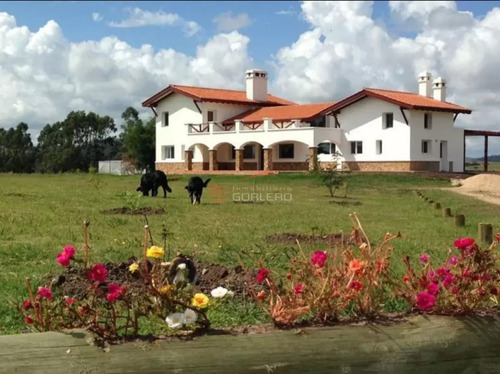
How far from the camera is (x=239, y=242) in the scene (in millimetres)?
Result: 10711

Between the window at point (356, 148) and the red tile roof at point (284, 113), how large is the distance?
301 cm

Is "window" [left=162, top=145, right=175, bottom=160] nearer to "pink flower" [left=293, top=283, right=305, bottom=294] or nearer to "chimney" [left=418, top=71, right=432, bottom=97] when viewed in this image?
"chimney" [left=418, top=71, right=432, bottom=97]

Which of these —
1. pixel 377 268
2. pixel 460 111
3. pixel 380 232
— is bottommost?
pixel 380 232

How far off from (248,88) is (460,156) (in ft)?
56.6

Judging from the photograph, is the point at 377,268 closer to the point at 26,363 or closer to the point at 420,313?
the point at 420,313

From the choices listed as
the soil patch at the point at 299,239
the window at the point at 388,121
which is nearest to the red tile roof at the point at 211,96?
the window at the point at 388,121

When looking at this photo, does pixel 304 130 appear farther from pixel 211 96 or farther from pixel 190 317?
pixel 190 317

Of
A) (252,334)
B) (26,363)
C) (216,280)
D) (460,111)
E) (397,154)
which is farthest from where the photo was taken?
(460,111)

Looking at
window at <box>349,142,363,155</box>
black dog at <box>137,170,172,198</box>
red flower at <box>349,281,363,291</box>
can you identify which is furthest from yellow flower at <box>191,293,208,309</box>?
window at <box>349,142,363,155</box>

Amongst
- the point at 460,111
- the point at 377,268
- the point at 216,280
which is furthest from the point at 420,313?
the point at 460,111

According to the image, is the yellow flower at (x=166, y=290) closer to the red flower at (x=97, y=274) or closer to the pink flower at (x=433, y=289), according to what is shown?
the red flower at (x=97, y=274)

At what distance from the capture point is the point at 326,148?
1884 inches

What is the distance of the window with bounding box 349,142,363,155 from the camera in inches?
1821

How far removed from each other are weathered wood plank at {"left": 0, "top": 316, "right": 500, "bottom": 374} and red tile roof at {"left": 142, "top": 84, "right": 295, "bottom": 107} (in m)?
47.8
